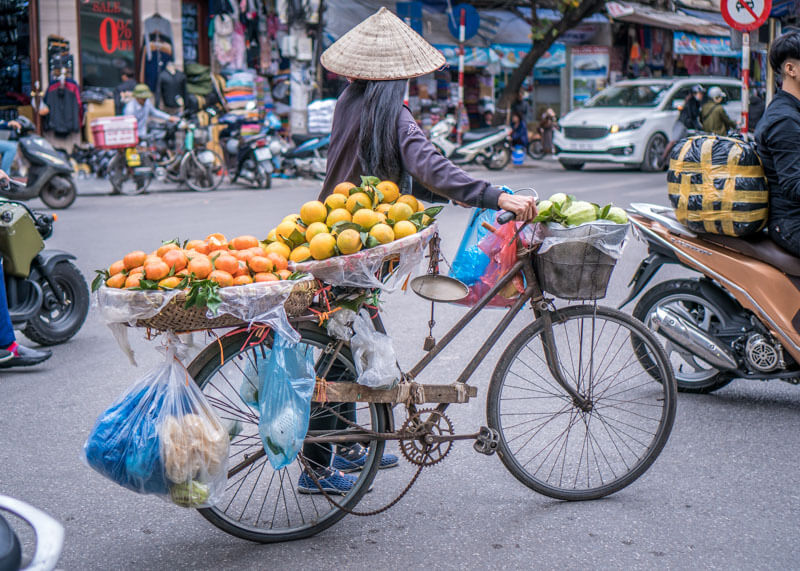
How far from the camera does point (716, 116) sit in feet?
56.4

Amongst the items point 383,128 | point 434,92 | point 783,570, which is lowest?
point 783,570

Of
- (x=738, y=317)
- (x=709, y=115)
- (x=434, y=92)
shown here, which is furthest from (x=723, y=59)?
(x=738, y=317)

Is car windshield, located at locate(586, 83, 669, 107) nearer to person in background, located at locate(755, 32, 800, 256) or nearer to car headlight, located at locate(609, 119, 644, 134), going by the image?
car headlight, located at locate(609, 119, 644, 134)

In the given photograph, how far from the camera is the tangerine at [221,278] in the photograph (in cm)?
284

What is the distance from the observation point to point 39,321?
5816 millimetres

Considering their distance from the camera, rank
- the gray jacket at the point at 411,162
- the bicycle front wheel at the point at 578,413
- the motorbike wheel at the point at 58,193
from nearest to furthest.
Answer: the gray jacket at the point at 411,162 < the bicycle front wheel at the point at 578,413 < the motorbike wheel at the point at 58,193

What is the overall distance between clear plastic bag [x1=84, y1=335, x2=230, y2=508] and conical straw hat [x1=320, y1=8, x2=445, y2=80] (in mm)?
1201

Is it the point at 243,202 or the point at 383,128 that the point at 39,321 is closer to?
the point at 383,128

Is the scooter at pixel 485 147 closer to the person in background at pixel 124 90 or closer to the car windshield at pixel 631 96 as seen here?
the car windshield at pixel 631 96

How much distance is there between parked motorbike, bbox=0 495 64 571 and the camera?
1.72 meters

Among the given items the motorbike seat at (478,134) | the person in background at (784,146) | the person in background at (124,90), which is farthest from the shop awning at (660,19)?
the person in background at (784,146)

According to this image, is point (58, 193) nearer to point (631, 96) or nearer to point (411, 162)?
point (411, 162)

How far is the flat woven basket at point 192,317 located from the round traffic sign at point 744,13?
9363 mm

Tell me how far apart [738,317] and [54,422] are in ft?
11.2
